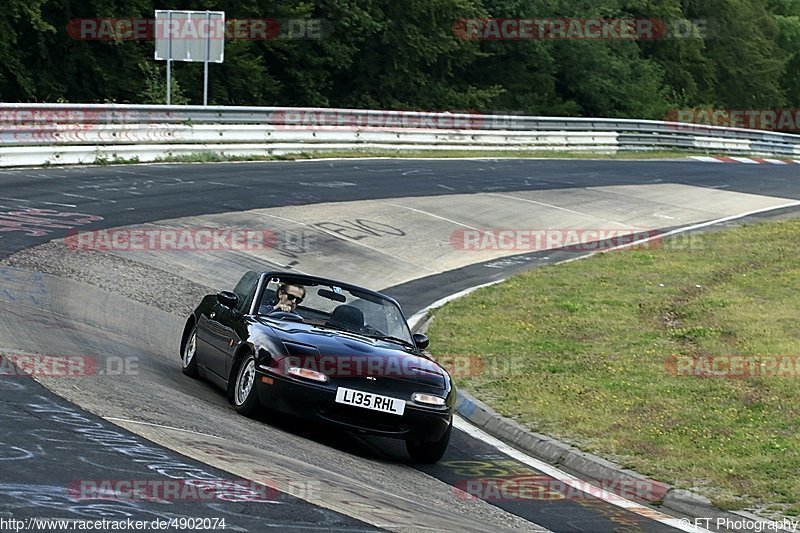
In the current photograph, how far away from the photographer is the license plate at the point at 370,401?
9.65 meters

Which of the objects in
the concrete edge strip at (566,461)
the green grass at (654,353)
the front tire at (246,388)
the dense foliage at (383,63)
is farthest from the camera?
the dense foliage at (383,63)

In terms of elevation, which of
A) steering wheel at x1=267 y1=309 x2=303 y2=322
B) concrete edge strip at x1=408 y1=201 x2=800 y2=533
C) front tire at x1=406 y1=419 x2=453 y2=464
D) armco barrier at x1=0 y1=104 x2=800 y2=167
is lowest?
concrete edge strip at x1=408 y1=201 x2=800 y2=533

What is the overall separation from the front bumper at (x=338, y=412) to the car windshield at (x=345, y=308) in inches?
51.6

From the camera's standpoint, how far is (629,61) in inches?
2566

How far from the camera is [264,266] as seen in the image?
62.8 ft

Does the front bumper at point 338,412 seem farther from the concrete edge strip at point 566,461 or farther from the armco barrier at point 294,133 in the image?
the armco barrier at point 294,133

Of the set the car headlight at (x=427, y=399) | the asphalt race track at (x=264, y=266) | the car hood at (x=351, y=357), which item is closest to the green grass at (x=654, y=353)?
the asphalt race track at (x=264, y=266)

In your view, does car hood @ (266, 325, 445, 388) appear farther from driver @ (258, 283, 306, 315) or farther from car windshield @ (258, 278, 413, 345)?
driver @ (258, 283, 306, 315)

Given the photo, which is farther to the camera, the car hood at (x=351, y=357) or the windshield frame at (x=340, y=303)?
the windshield frame at (x=340, y=303)

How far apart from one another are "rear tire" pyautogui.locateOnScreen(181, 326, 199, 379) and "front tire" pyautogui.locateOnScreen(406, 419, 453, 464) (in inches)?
112

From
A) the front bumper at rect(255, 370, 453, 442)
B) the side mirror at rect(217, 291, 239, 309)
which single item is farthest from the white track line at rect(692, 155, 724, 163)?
the front bumper at rect(255, 370, 453, 442)

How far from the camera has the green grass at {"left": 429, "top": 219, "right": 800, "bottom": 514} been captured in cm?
1014

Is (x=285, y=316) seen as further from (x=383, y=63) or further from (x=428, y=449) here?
(x=383, y=63)

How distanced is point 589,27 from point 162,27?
104ft
